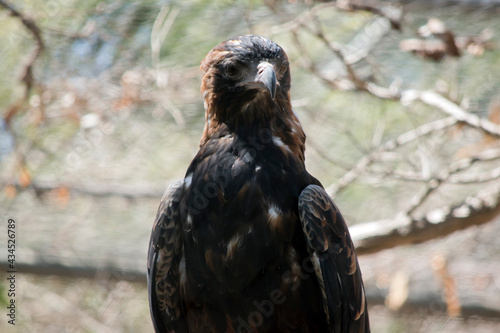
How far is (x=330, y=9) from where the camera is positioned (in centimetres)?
494

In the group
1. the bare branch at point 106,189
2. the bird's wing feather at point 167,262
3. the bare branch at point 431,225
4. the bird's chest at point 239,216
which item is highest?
the bird's chest at point 239,216

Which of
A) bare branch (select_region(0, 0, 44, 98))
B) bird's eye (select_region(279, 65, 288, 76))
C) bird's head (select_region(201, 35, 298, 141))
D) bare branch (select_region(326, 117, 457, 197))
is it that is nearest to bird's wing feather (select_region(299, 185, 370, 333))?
bird's head (select_region(201, 35, 298, 141))

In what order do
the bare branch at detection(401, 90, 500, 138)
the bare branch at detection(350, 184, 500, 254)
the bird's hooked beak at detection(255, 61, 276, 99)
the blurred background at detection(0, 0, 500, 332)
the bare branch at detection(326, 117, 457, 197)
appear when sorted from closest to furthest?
the bird's hooked beak at detection(255, 61, 276, 99) → the bare branch at detection(350, 184, 500, 254) → the bare branch at detection(401, 90, 500, 138) → the bare branch at detection(326, 117, 457, 197) → the blurred background at detection(0, 0, 500, 332)

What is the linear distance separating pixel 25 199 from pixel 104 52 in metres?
1.41

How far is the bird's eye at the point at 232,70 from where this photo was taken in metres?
2.82

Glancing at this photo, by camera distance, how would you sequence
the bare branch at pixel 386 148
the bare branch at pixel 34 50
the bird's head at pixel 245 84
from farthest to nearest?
the bare branch at pixel 34 50, the bare branch at pixel 386 148, the bird's head at pixel 245 84

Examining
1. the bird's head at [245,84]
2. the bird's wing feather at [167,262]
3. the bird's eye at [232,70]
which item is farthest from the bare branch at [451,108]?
the bird's wing feather at [167,262]

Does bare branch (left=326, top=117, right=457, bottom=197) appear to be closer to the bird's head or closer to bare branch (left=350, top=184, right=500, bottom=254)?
bare branch (left=350, top=184, right=500, bottom=254)

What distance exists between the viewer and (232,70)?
2.84 meters

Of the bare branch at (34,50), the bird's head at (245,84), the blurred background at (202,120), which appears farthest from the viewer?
the bare branch at (34,50)

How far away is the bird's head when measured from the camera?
2783 millimetres

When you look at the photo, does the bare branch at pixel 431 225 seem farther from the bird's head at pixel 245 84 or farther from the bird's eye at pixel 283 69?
the bird's eye at pixel 283 69

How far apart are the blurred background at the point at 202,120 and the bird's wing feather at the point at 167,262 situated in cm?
192

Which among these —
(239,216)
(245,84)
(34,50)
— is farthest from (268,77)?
(34,50)
